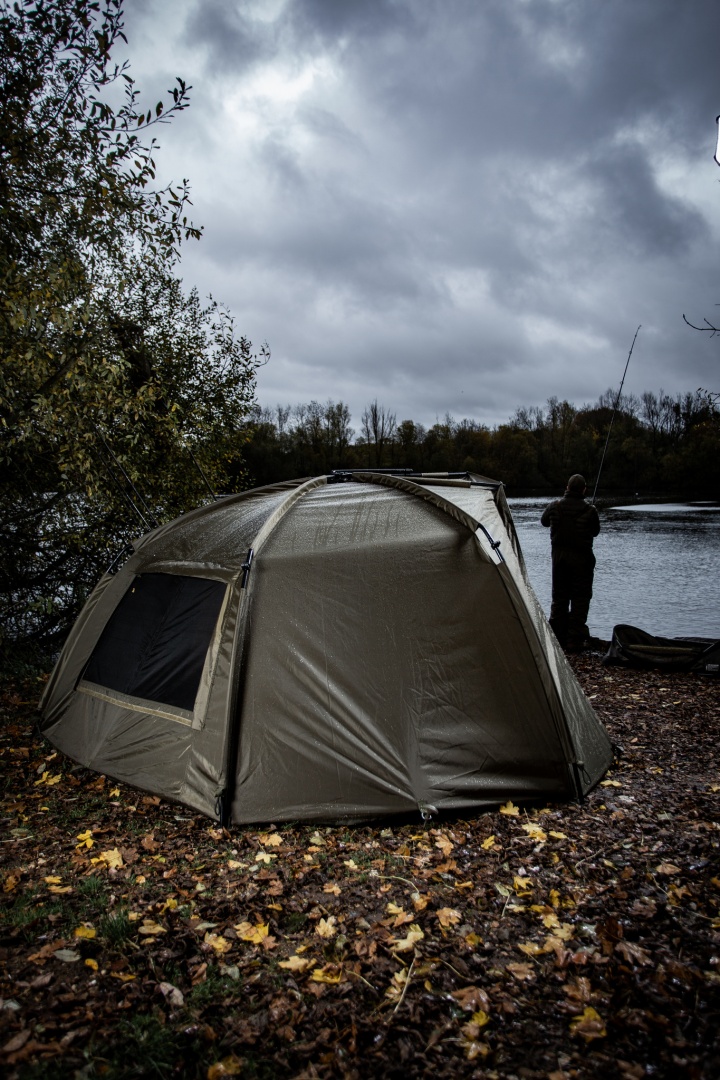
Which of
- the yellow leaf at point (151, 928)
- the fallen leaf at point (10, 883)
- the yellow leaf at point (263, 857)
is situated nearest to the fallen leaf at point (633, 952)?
the yellow leaf at point (263, 857)

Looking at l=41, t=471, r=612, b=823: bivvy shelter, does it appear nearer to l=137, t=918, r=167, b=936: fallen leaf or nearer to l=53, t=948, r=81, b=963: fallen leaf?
l=137, t=918, r=167, b=936: fallen leaf

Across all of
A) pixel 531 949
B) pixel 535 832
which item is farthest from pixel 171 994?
pixel 535 832

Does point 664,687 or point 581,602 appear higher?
point 581,602

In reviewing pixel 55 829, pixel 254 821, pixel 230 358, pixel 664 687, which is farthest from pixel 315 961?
pixel 230 358

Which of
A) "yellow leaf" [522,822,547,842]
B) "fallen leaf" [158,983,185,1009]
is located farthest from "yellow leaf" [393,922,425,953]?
"yellow leaf" [522,822,547,842]

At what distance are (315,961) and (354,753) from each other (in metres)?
1.47

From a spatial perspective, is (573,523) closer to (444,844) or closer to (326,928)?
(444,844)

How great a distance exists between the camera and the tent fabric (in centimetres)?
848

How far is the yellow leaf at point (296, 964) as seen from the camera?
10.0ft

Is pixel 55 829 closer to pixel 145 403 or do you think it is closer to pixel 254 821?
pixel 254 821

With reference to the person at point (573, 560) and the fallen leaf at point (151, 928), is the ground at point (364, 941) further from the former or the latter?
the person at point (573, 560)

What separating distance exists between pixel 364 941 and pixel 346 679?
66.8 inches

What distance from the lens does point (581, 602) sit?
10.2 m

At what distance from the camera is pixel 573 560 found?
33.2 ft
